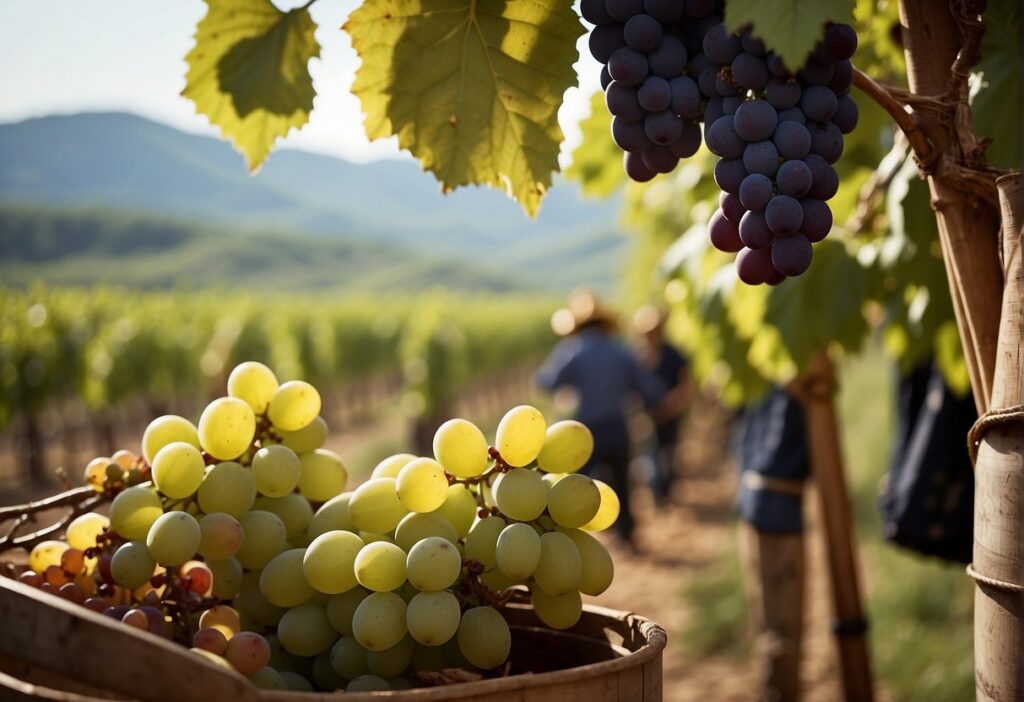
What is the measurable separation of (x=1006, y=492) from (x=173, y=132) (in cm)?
6886

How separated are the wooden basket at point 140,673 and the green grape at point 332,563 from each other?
0.70ft

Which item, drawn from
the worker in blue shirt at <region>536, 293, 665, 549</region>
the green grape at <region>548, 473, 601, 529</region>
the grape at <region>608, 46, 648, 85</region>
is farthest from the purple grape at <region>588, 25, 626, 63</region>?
the worker in blue shirt at <region>536, 293, 665, 549</region>

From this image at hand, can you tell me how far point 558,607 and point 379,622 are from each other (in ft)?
0.64

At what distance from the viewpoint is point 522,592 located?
3.61ft

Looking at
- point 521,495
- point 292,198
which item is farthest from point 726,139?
point 292,198

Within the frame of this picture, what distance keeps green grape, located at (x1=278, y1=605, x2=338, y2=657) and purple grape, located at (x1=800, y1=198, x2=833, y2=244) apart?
66 cm

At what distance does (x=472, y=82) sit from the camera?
1.06 m

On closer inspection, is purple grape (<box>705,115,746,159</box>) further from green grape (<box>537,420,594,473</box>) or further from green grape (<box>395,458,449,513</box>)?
green grape (<box>395,458,449,513</box>)

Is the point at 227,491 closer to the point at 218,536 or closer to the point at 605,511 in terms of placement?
the point at 218,536

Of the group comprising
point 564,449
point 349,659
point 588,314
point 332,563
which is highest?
point 588,314

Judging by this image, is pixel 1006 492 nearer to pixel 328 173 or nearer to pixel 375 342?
pixel 375 342

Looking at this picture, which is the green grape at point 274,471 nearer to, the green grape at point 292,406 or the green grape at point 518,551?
the green grape at point 292,406

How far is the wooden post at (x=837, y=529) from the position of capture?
98.3 inches

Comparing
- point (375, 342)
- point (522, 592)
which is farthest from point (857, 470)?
point (375, 342)
